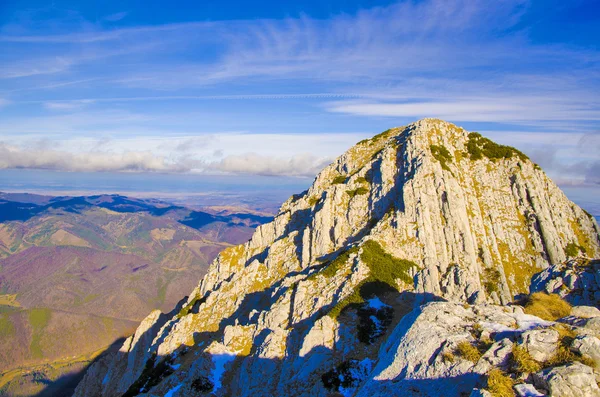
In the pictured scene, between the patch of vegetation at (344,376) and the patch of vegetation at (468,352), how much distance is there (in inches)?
1002

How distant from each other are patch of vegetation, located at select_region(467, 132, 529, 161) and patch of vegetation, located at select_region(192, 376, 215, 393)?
7669cm

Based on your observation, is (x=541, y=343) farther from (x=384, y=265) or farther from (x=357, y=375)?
(x=384, y=265)

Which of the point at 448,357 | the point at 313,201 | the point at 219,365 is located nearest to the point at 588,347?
the point at 448,357

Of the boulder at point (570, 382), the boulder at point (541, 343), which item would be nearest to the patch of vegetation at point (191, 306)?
the boulder at point (541, 343)

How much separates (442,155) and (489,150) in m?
13.6

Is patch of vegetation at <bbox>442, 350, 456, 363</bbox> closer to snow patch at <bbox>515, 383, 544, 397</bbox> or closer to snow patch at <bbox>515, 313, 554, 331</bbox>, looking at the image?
snow patch at <bbox>515, 383, 544, 397</bbox>

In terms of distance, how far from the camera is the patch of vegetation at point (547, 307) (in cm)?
3262

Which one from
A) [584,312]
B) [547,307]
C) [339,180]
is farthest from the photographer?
[339,180]

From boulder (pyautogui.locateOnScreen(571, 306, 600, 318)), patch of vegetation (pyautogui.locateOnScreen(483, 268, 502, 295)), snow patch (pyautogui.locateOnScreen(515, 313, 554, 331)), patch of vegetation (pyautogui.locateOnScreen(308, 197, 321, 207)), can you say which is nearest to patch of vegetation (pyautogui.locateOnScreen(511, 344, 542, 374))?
snow patch (pyautogui.locateOnScreen(515, 313, 554, 331))

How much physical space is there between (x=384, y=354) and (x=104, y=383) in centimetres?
10876

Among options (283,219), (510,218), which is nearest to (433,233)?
(510,218)

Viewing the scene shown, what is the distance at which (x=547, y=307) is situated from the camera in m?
34.8

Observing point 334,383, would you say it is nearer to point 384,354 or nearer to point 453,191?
point 384,354

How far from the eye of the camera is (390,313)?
185 ft
